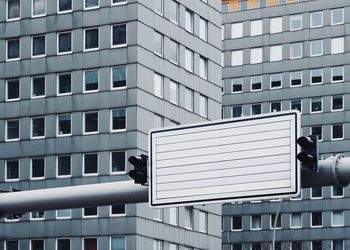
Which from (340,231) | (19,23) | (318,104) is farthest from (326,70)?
(19,23)

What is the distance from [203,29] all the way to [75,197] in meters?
59.0

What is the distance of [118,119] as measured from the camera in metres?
67.2

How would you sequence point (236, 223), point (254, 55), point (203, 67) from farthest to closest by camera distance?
1. point (254, 55)
2. point (236, 223)
3. point (203, 67)

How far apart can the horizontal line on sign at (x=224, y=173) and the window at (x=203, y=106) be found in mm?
58184

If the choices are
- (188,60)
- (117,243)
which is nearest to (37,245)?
(117,243)

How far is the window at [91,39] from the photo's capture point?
6844 centimetres

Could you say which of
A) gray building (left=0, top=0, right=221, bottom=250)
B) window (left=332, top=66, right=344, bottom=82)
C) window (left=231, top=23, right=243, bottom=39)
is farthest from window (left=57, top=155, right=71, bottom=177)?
window (left=231, top=23, right=243, bottom=39)

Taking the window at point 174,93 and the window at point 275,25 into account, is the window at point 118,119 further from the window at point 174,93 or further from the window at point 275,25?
the window at point 275,25

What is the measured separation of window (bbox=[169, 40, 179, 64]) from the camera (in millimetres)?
70938

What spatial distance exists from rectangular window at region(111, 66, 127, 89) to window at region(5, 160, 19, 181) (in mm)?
7690

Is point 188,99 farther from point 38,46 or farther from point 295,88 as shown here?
point 295,88

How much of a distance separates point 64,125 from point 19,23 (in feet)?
22.8

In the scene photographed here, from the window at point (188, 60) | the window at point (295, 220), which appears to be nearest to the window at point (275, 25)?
the window at point (295, 220)

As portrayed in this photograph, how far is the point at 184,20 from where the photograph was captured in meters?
72.8
